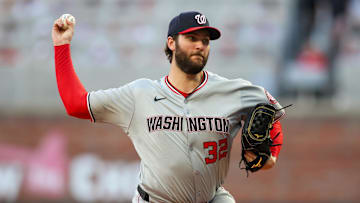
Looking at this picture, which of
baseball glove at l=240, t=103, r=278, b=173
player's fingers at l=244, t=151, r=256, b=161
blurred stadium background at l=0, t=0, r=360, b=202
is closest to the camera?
baseball glove at l=240, t=103, r=278, b=173

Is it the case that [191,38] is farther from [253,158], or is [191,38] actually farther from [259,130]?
[253,158]

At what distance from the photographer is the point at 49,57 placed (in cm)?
Result: 1066

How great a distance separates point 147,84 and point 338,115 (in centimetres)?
640

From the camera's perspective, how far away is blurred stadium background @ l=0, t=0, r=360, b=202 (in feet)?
31.6

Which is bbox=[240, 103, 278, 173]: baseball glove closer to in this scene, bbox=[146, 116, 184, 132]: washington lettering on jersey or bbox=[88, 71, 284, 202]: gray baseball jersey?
bbox=[88, 71, 284, 202]: gray baseball jersey

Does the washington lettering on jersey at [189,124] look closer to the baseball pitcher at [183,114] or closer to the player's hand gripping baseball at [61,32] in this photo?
the baseball pitcher at [183,114]

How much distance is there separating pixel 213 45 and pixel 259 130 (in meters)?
6.87

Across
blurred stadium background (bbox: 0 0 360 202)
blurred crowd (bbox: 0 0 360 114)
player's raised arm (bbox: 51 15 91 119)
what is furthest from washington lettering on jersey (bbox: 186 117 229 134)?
blurred crowd (bbox: 0 0 360 114)

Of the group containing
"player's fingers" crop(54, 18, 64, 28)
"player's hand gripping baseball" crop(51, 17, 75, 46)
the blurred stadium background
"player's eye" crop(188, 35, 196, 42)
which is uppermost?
"player's fingers" crop(54, 18, 64, 28)

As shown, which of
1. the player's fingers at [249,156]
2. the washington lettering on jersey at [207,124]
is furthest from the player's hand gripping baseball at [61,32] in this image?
the player's fingers at [249,156]

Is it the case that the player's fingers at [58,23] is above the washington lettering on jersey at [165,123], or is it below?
above

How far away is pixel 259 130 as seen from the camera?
11.9 ft

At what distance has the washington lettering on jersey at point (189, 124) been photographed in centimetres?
367

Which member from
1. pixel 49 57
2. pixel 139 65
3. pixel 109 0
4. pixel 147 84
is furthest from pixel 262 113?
pixel 109 0
